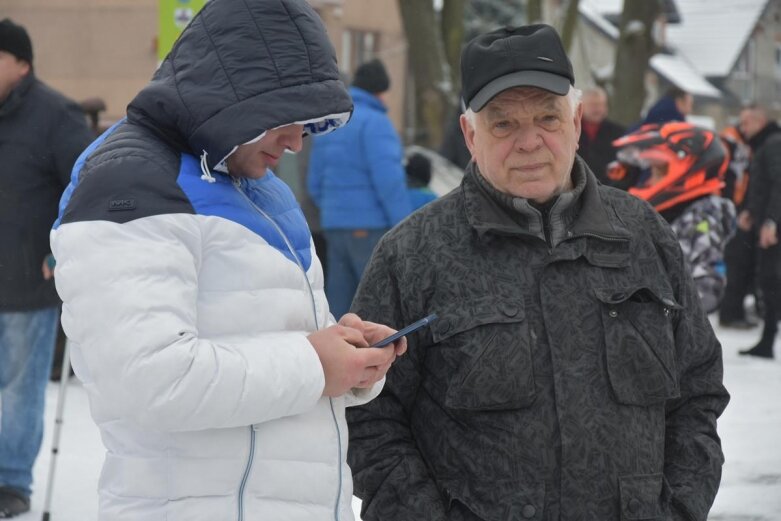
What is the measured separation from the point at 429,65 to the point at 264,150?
17.1 meters

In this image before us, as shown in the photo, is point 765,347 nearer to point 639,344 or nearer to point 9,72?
point 9,72

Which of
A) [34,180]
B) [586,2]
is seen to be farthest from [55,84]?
[586,2]

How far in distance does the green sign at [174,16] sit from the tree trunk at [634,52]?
39.9 ft

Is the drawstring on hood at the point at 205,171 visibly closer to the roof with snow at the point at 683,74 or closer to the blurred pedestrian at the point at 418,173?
the blurred pedestrian at the point at 418,173

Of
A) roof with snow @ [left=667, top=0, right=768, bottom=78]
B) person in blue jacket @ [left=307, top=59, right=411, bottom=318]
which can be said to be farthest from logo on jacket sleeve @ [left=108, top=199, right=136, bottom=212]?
roof with snow @ [left=667, top=0, right=768, bottom=78]

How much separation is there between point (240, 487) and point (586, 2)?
55005mm

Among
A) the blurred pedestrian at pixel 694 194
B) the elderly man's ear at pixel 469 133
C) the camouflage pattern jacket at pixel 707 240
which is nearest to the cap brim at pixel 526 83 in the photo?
the elderly man's ear at pixel 469 133

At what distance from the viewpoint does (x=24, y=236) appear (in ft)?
20.1

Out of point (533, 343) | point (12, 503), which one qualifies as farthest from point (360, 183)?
point (533, 343)

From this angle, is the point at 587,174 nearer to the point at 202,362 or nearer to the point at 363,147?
the point at 202,362

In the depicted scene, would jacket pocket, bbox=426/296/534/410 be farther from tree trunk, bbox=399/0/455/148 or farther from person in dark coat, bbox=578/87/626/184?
tree trunk, bbox=399/0/455/148

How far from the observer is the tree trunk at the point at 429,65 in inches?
752

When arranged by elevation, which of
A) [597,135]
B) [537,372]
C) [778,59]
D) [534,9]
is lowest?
[778,59]

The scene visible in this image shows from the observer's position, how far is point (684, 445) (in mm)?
2959
